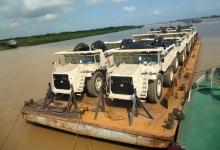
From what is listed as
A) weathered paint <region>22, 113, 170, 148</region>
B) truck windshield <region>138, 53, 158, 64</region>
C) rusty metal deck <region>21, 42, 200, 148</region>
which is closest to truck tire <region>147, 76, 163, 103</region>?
rusty metal deck <region>21, 42, 200, 148</region>

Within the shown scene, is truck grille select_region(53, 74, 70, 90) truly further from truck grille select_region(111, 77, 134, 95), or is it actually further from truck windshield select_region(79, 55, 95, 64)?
truck grille select_region(111, 77, 134, 95)

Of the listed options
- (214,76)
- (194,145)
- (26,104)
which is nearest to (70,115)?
(26,104)

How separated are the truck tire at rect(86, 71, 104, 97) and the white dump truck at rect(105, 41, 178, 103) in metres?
0.80

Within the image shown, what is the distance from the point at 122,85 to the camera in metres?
8.84

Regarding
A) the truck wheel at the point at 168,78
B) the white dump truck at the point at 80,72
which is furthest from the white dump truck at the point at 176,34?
the white dump truck at the point at 80,72

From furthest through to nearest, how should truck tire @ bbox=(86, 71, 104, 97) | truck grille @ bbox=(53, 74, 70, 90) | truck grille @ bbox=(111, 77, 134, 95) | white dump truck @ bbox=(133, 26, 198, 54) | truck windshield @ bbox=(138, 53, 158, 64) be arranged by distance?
white dump truck @ bbox=(133, 26, 198, 54) < truck tire @ bbox=(86, 71, 104, 97) < truck grille @ bbox=(53, 74, 70, 90) < truck windshield @ bbox=(138, 53, 158, 64) < truck grille @ bbox=(111, 77, 134, 95)

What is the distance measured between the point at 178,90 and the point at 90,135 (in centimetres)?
425

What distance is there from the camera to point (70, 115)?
9.05 metres

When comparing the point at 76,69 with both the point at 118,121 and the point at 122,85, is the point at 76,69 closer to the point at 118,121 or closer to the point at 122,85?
the point at 122,85

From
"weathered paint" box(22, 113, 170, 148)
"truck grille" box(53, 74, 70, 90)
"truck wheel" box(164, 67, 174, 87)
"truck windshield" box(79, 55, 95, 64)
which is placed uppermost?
"truck windshield" box(79, 55, 95, 64)

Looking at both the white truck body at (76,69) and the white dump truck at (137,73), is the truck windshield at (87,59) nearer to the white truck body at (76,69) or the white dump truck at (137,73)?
the white truck body at (76,69)

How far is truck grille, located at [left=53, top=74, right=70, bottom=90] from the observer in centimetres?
1013

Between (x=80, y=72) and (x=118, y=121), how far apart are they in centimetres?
307

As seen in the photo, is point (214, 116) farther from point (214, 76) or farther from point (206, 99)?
point (214, 76)
